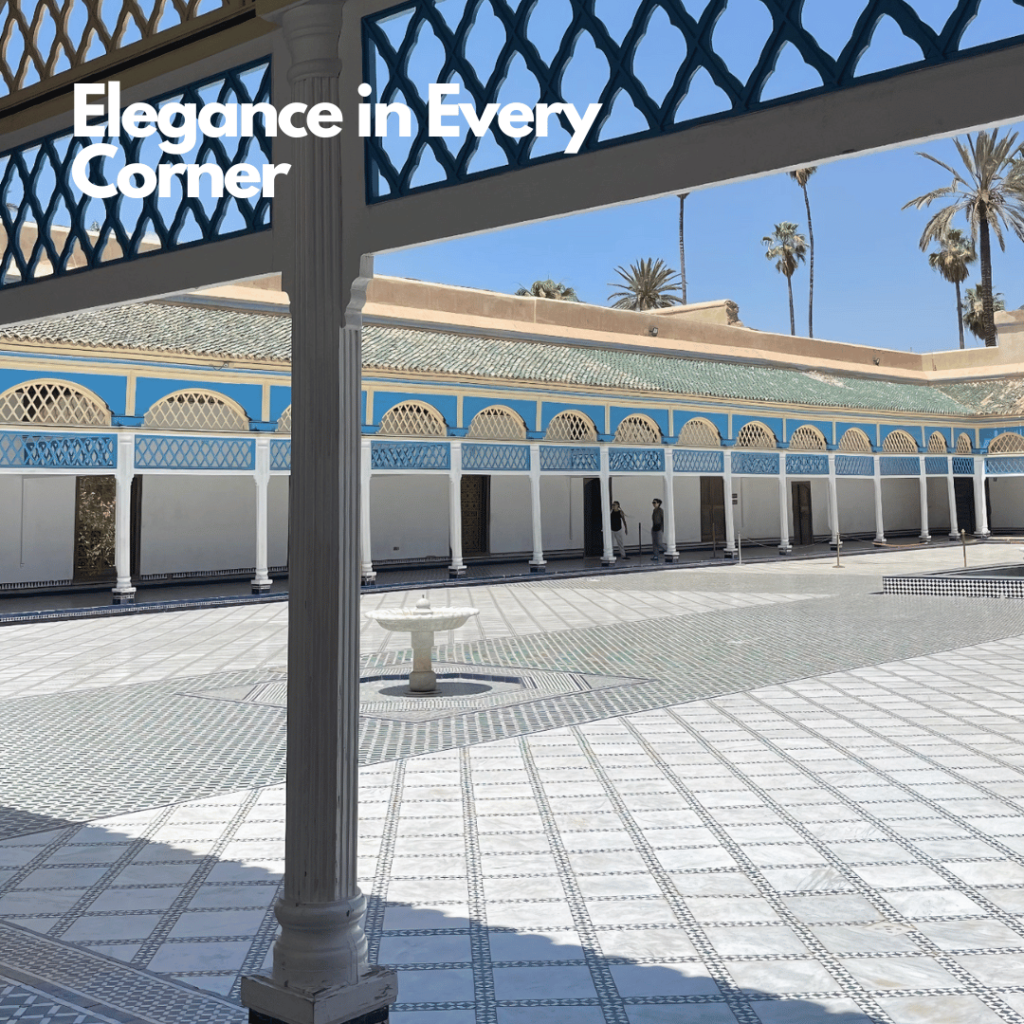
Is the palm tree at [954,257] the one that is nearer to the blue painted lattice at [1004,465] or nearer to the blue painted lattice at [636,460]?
the blue painted lattice at [1004,465]

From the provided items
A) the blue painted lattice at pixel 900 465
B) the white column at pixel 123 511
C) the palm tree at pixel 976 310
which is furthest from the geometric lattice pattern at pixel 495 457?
A: the palm tree at pixel 976 310

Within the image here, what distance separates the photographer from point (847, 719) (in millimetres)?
6160

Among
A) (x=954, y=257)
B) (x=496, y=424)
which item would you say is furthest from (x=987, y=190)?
(x=496, y=424)

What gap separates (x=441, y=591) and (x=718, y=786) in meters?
10.0

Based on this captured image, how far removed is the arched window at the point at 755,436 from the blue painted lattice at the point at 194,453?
1035 centimetres

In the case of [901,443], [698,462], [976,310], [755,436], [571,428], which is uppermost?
[976,310]

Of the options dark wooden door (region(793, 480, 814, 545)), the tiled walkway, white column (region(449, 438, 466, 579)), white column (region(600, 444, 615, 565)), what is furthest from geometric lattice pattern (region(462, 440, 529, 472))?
dark wooden door (region(793, 480, 814, 545))

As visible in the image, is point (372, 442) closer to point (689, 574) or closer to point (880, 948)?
point (689, 574)

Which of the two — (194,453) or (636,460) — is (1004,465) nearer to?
(636,460)

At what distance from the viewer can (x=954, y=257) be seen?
4141 cm

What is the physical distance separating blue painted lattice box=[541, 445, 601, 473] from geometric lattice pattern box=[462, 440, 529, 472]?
0.42 m

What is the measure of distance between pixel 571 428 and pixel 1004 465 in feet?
42.1

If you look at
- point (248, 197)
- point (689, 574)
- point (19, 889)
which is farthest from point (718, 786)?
point (689, 574)

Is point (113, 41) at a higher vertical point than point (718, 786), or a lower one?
higher
